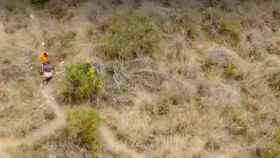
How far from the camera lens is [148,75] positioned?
6.42 meters

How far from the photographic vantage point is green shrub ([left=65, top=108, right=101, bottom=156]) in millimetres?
5324

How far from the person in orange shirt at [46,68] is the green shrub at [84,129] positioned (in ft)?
3.63

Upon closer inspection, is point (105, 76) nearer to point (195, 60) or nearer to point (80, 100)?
point (80, 100)

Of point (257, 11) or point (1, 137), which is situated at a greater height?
point (257, 11)

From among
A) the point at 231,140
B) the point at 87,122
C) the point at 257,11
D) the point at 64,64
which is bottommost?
the point at 231,140

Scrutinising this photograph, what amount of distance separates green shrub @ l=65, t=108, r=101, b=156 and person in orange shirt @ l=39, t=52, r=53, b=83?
3.63 ft

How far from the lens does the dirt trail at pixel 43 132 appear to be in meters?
5.28

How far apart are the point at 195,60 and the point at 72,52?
225 centimetres

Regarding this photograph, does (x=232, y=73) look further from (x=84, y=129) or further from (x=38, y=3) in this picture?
(x=38, y=3)

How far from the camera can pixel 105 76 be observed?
248 inches

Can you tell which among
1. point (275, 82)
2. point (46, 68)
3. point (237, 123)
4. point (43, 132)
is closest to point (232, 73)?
point (275, 82)

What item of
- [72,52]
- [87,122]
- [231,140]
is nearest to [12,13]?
[72,52]

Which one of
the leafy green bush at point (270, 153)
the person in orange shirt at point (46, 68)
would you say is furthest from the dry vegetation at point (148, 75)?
the person in orange shirt at point (46, 68)

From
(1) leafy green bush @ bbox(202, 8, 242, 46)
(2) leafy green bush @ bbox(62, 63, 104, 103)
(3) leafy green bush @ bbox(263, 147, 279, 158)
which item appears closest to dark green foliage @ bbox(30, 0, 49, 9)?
(2) leafy green bush @ bbox(62, 63, 104, 103)
